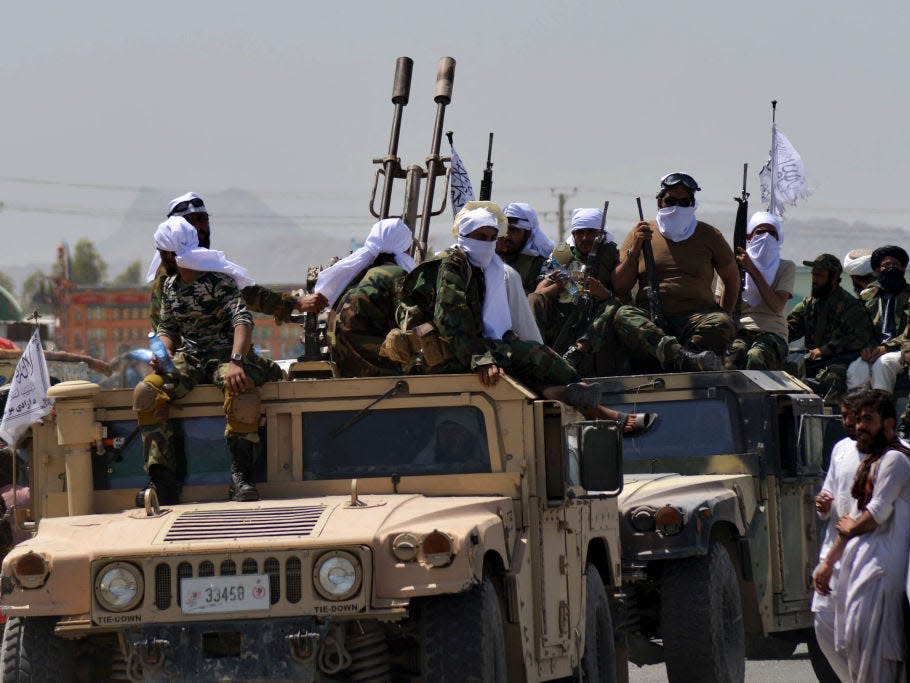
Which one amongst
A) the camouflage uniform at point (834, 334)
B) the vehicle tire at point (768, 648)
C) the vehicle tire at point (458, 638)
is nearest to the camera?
the vehicle tire at point (458, 638)

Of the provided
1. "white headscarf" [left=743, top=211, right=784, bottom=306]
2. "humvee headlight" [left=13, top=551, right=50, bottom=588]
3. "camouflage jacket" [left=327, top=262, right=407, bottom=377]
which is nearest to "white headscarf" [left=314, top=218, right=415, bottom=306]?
"camouflage jacket" [left=327, top=262, right=407, bottom=377]

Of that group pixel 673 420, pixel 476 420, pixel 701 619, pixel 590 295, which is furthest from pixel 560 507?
pixel 590 295

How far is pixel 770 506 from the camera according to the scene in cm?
1199

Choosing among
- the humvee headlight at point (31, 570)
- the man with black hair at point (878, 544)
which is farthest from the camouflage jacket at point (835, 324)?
the humvee headlight at point (31, 570)

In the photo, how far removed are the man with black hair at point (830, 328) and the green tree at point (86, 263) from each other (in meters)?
108

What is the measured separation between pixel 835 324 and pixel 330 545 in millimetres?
8637

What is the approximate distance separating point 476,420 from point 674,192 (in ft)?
17.1

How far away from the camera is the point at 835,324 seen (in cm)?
1545

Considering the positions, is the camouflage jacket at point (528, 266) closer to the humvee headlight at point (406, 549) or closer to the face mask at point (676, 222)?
the face mask at point (676, 222)

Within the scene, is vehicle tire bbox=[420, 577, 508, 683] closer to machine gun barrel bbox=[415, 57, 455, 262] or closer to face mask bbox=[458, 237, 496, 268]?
face mask bbox=[458, 237, 496, 268]

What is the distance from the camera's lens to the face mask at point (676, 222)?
13.6m

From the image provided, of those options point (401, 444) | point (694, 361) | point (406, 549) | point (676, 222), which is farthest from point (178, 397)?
point (676, 222)

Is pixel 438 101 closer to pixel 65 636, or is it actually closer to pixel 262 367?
pixel 262 367

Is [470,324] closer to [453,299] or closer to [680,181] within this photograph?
[453,299]
